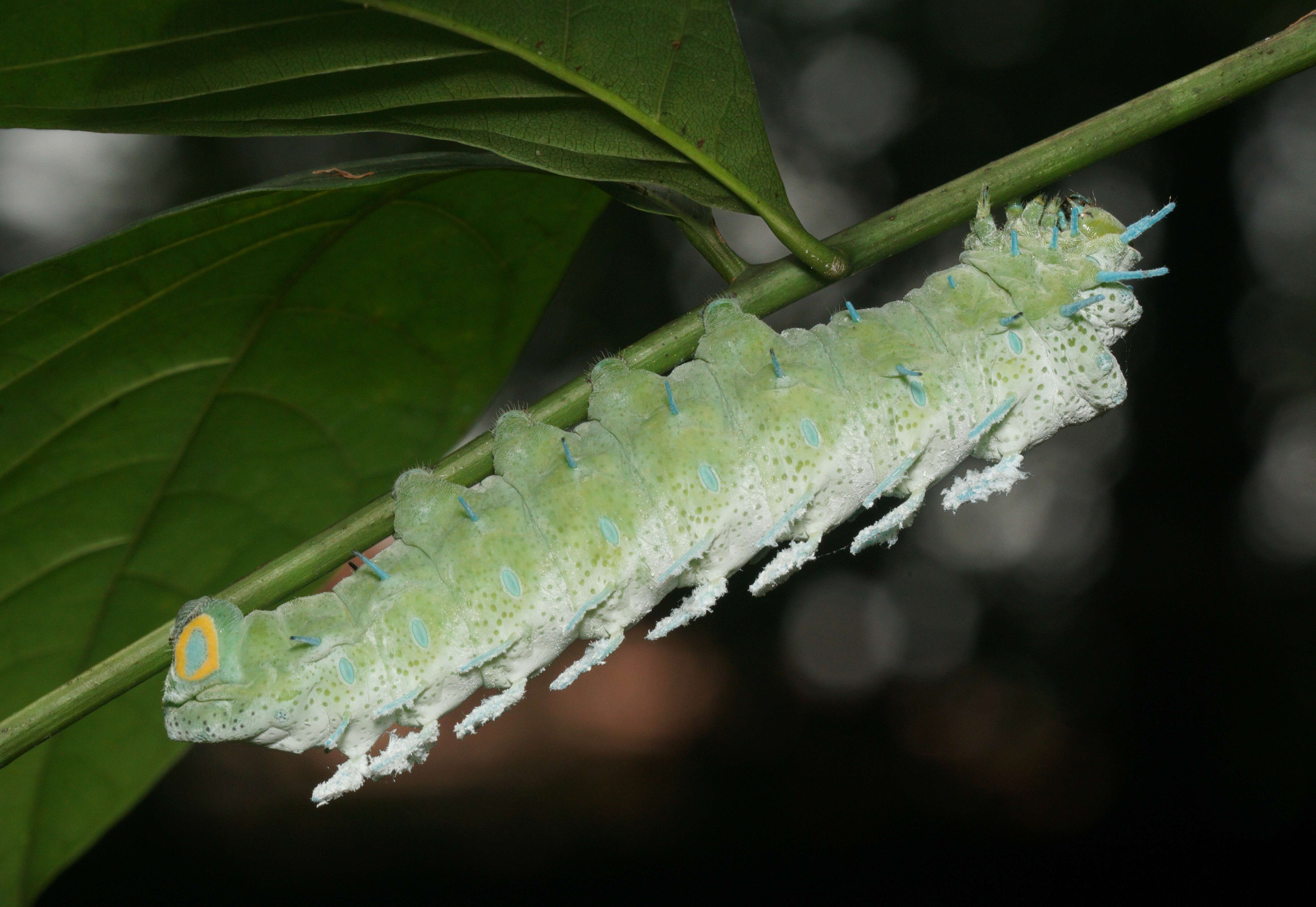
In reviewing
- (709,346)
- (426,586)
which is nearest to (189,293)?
(426,586)

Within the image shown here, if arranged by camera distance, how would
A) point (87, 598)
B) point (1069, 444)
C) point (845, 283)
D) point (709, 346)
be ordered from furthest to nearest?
point (1069, 444), point (845, 283), point (87, 598), point (709, 346)

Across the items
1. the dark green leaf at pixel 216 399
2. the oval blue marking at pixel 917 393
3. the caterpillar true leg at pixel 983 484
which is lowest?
the caterpillar true leg at pixel 983 484

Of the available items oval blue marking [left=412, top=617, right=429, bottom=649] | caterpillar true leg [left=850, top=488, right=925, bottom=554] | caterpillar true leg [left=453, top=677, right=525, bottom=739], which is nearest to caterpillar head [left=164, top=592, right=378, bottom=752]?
oval blue marking [left=412, top=617, right=429, bottom=649]

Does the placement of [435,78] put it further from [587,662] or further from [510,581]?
[587,662]

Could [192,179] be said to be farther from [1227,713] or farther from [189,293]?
[1227,713]

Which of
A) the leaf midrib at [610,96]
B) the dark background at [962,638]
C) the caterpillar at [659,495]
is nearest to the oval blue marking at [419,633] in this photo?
the caterpillar at [659,495]

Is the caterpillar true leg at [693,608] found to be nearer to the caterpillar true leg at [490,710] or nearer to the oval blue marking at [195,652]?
the caterpillar true leg at [490,710]

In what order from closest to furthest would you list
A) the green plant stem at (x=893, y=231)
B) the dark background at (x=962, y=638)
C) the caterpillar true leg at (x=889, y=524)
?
the green plant stem at (x=893, y=231) < the caterpillar true leg at (x=889, y=524) < the dark background at (x=962, y=638)

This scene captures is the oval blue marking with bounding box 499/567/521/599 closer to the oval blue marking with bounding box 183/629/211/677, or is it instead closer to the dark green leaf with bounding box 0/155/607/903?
the oval blue marking with bounding box 183/629/211/677
